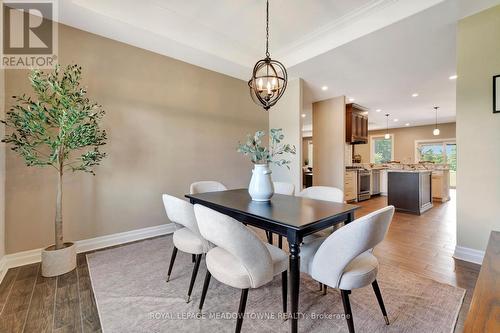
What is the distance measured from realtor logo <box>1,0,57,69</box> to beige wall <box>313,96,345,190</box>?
208 inches

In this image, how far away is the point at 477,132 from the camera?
2467 millimetres

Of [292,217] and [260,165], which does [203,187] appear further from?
[292,217]

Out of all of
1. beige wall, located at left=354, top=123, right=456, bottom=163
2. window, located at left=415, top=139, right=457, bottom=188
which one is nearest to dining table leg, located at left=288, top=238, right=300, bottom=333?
beige wall, located at left=354, top=123, right=456, bottom=163

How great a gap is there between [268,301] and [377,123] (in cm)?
968

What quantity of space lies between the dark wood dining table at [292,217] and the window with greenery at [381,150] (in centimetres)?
1019

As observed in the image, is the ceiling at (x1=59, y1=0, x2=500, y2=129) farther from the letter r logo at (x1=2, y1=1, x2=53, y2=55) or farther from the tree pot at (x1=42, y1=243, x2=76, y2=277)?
the tree pot at (x1=42, y1=243, x2=76, y2=277)

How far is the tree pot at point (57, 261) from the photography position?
2.15 metres

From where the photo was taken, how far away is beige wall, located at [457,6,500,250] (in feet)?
7.78

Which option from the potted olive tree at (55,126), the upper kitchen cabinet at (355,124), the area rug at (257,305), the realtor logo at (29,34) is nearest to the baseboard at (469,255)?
the area rug at (257,305)

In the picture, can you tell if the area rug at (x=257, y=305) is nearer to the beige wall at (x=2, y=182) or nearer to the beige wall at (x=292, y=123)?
the beige wall at (x=2, y=182)

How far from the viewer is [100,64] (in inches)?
115

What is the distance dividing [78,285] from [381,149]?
11.9 metres

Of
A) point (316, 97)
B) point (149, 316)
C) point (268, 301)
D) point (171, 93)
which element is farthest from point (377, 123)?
point (149, 316)

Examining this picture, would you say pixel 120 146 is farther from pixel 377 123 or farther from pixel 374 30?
pixel 377 123
